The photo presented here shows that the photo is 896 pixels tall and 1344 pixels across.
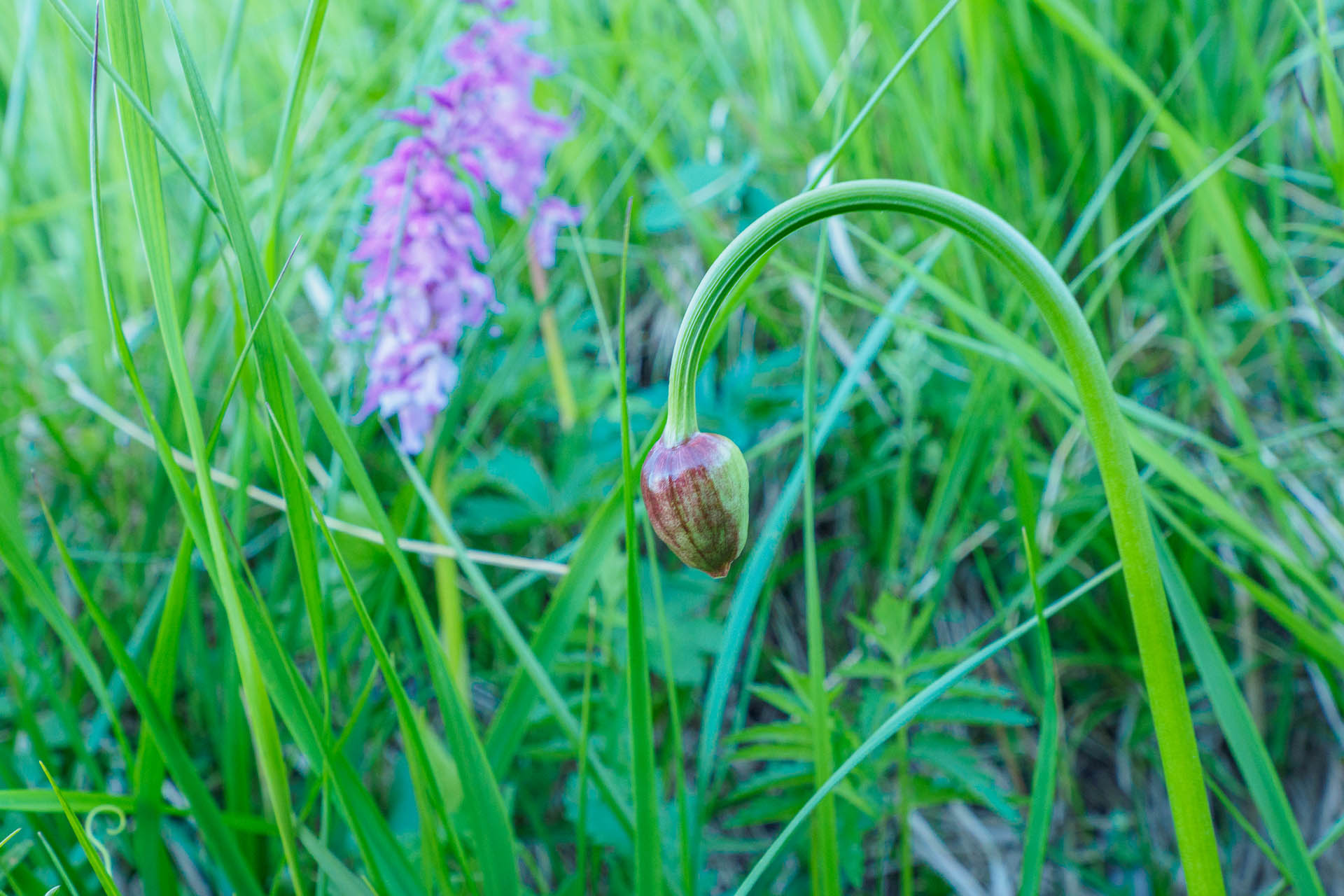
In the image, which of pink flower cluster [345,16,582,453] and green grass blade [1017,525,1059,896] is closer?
green grass blade [1017,525,1059,896]

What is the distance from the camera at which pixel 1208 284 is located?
4.87 ft

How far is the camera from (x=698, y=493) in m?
0.59

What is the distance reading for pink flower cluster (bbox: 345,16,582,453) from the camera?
45.4 inches

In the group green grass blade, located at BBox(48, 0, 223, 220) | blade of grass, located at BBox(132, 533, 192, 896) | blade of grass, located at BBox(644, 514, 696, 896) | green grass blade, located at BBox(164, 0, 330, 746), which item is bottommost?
blade of grass, located at BBox(644, 514, 696, 896)

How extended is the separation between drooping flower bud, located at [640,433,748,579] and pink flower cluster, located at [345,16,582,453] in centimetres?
62

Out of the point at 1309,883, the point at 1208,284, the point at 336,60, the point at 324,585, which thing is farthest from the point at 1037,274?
the point at 336,60

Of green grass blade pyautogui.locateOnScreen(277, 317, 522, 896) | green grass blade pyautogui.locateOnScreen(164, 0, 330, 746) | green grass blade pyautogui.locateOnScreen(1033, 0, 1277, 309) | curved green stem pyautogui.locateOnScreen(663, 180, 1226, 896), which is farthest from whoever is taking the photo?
green grass blade pyautogui.locateOnScreen(1033, 0, 1277, 309)

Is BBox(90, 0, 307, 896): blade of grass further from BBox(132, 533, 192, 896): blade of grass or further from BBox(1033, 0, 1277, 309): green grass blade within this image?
BBox(1033, 0, 1277, 309): green grass blade

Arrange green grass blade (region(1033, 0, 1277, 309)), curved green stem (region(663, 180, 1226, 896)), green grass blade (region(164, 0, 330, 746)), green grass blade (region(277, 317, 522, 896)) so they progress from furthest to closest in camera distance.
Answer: green grass blade (region(1033, 0, 1277, 309)) → green grass blade (region(277, 317, 522, 896)) → green grass blade (region(164, 0, 330, 746)) → curved green stem (region(663, 180, 1226, 896))

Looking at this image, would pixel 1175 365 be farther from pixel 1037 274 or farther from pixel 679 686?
pixel 1037 274

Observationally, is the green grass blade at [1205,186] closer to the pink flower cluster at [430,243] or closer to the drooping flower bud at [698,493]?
the pink flower cluster at [430,243]

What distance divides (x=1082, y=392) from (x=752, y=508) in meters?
0.99

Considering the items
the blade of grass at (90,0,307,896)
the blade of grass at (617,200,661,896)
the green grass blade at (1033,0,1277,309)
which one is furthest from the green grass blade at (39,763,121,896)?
the green grass blade at (1033,0,1277,309)

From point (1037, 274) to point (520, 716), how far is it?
651mm
